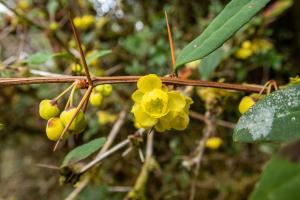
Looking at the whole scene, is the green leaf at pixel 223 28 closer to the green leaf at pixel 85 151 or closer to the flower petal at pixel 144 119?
the flower petal at pixel 144 119

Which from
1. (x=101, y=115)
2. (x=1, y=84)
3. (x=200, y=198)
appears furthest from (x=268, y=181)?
(x=200, y=198)

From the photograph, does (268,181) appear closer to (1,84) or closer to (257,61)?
(1,84)

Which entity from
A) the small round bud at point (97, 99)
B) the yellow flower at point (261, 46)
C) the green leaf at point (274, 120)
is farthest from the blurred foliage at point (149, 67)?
the green leaf at point (274, 120)

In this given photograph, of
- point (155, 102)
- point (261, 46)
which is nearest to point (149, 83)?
point (155, 102)

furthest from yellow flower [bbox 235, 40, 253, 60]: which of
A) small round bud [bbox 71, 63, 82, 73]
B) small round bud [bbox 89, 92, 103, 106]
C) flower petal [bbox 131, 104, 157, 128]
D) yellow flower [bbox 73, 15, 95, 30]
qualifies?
flower petal [bbox 131, 104, 157, 128]

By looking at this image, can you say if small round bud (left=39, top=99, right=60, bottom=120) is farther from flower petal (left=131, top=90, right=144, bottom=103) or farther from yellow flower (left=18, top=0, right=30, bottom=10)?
yellow flower (left=18, top=0, right=30, bottom=10)

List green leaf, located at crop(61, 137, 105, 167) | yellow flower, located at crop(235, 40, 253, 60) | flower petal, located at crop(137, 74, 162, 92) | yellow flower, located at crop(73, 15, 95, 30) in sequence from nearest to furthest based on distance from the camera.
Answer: flower petal, located at crop(137, 74, 162, 92), green leaf, located at crop(61, 137, 105, 167), yellow flower, located at crop(235, 40, 253, 60), yellow flower, located at crop(73, 15, 95, 30)
